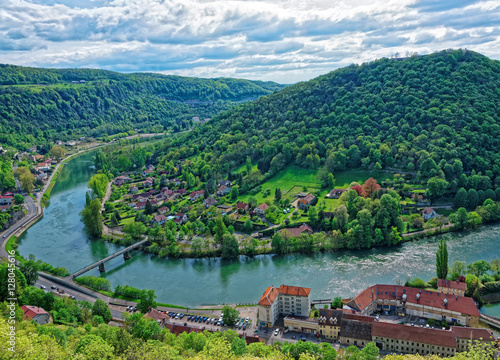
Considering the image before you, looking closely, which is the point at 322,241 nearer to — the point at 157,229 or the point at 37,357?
the point at 157,229

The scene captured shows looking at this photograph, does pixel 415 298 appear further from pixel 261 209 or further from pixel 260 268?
pixel 261 209

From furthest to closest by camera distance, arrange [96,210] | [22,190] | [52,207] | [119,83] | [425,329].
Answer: [119,83]
[22,190]
[52,207]
[96,210]
[425,329]

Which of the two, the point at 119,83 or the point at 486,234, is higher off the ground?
the point at 119,83

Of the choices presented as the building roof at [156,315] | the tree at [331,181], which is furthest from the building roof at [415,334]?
the tree at [331,181]

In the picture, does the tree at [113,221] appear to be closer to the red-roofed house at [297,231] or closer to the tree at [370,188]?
the red-roofed house at [297,231]

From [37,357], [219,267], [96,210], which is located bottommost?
[219,267]

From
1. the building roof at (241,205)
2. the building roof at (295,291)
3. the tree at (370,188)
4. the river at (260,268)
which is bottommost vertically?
the river at (260,268)

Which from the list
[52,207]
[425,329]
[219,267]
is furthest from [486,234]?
[52,207]

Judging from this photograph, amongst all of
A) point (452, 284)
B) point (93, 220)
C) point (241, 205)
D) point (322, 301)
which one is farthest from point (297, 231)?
point (93, 220)
